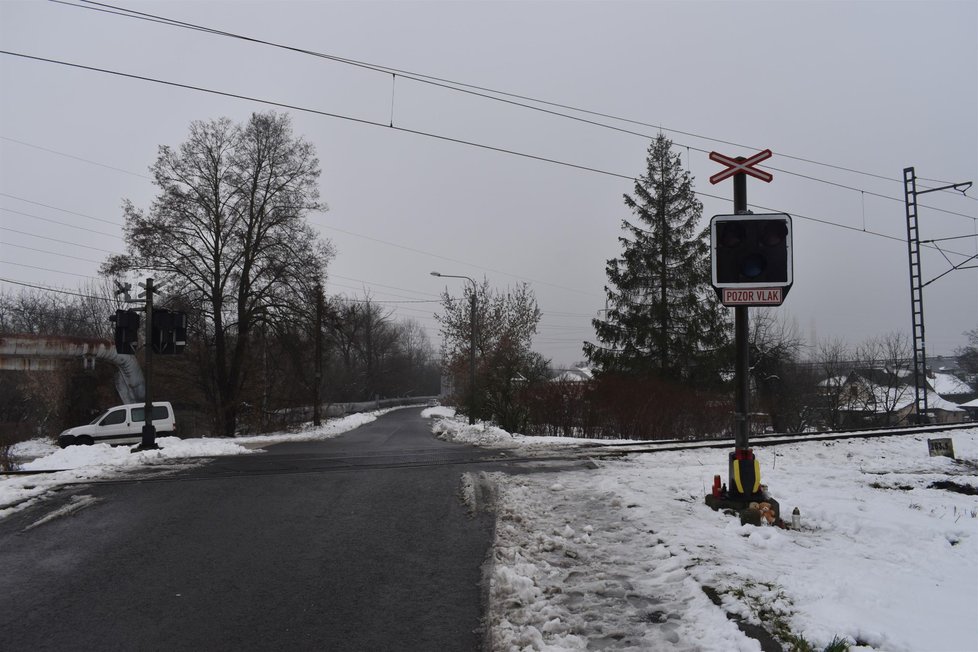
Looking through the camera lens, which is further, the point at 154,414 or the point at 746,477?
the point at 154,414

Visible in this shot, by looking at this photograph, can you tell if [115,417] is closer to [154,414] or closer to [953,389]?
[154,414]

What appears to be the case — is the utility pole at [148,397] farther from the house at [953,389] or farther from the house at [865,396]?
the house at [953,389]

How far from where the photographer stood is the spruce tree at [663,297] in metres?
34.7

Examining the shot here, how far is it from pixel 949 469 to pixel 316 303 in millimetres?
29299

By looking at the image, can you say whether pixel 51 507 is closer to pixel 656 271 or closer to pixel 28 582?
pixel 28 582

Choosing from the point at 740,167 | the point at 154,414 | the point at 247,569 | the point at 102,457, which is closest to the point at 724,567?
the point at 247,569

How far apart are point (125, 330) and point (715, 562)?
57.3 feet

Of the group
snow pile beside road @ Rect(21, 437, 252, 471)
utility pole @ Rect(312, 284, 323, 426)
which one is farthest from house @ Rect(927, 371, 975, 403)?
snow pile beside road @ Rect(21, 437, 252, 471)

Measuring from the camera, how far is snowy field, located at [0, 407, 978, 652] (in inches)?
166

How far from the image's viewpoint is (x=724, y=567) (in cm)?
540

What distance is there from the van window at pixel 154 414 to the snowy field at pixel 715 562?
15.7 metres

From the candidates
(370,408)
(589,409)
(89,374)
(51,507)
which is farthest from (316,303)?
(370,408)

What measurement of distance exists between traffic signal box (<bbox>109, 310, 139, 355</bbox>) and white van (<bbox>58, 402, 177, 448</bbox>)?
328 inches

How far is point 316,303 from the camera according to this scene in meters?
35.0
